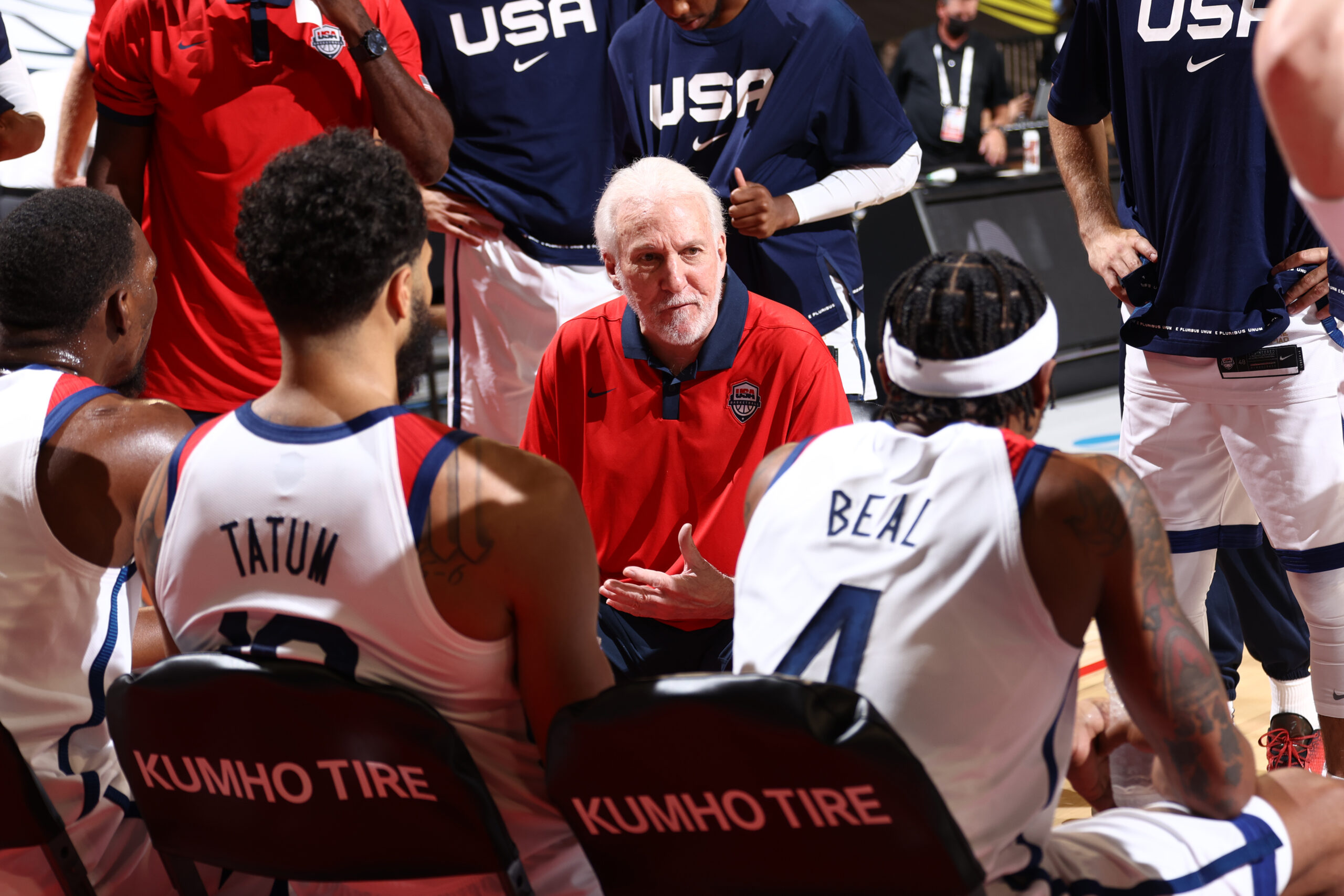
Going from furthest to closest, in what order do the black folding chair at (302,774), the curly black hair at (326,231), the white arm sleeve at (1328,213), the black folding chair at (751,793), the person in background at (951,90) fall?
the person in background at (951,90) < the curly black hair at (326,231) < the black folding chair at (302,774) < the black folding chair at (751,793) < the white arm sleeve at (1328,213)

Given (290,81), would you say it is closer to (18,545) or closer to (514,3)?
(514,3)

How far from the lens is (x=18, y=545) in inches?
67.8

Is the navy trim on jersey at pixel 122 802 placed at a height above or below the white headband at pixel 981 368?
below

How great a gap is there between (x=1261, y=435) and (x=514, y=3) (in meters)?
2.10

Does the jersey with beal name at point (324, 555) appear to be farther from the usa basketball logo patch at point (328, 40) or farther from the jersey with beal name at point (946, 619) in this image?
the usa basketball logo patch at point (328, 40)

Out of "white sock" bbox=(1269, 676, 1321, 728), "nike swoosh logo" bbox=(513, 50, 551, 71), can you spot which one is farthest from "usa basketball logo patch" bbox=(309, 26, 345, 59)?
"white sock" bbox=(1269, 676, 1321, 728)

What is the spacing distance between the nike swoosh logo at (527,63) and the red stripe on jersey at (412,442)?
6.91 feet

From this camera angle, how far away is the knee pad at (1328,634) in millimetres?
Answer: 2475

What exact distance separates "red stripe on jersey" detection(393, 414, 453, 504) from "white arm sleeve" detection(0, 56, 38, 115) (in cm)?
207

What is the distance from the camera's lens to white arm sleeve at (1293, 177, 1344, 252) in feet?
3.45

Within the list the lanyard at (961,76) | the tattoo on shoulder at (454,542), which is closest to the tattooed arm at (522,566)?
the tattoo on shoulder at (454,542)

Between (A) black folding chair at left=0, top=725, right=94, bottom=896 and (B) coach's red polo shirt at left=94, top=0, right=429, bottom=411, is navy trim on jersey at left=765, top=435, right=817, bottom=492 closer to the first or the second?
(A) black folding chair at left=0, top=725, right=94, bottom=896

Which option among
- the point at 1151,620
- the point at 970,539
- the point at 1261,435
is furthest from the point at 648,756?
the point at 1261,435

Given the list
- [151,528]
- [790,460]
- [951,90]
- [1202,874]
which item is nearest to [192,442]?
[151,528]
